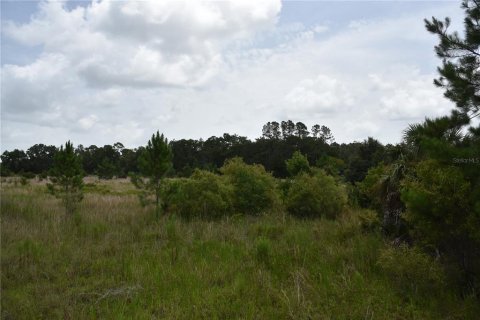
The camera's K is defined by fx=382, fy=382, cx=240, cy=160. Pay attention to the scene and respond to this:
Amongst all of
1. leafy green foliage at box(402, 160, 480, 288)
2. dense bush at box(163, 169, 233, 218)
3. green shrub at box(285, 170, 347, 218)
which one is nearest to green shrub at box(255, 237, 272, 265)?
leafy green foliage at box(402, 160, 480, 288)

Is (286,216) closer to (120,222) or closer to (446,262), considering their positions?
(120,222)

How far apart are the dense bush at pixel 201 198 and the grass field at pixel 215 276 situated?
2549 millimetres

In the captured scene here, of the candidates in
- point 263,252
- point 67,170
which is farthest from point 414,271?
point 67,170

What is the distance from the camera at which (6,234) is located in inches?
356

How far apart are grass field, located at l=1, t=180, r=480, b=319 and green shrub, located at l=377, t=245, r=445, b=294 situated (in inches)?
0.8

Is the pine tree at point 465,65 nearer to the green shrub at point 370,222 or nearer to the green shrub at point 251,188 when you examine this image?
the green shrub at point 370,222

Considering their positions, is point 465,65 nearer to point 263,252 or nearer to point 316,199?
point 263,252

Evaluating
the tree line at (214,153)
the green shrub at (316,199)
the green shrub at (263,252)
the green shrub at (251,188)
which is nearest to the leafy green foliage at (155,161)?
the green shrub at (251,188)

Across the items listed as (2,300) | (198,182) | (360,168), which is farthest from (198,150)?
(2,300)

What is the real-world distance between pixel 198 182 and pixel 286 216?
319 centimetres

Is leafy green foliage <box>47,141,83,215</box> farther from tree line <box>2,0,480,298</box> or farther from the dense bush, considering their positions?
the dense bush

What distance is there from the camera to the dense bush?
12.3 meters

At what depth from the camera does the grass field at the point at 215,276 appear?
5.09 m

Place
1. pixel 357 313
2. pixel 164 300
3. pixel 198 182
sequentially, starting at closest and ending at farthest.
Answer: pixel 357 313 → pixel 164 300 → pixel 198 182
